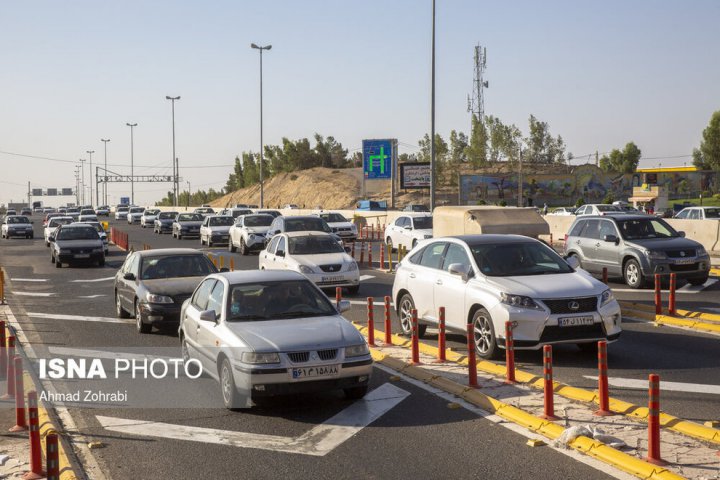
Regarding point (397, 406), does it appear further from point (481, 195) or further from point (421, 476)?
point (481, 195)

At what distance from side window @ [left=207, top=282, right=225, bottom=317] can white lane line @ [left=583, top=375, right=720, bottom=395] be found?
4.50m

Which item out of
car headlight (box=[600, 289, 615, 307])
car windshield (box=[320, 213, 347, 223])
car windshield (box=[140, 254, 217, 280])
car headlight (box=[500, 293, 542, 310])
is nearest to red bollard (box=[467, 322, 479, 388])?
car headlight (box=[500, 293, 542, 310])

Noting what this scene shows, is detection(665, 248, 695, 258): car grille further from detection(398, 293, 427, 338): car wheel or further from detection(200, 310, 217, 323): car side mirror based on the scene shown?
detection(200, 310, 217, 323): car side mirror

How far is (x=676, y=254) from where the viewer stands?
65.0ft

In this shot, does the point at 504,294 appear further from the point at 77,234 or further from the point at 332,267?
the point at 77,234

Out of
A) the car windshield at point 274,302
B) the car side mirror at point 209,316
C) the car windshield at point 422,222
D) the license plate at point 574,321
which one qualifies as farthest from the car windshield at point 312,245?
the car windshield at point 422,222

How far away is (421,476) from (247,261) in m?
25.7

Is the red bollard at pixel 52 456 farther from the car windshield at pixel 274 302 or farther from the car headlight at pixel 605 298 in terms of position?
the car headlight at pixel 605 298

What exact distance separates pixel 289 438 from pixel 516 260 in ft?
18.2

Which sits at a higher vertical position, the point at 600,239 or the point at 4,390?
the point at 600,239

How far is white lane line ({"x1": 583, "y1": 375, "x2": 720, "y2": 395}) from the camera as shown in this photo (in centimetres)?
978

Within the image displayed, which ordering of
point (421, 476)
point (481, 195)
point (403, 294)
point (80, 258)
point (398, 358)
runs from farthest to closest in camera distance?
point (481, 195) < point (80, 258) < point (403, 294) < point (398, 358) < point (421, 476)

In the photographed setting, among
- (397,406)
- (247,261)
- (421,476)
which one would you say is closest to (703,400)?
(397,406)

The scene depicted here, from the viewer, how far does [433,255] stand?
1371cm
